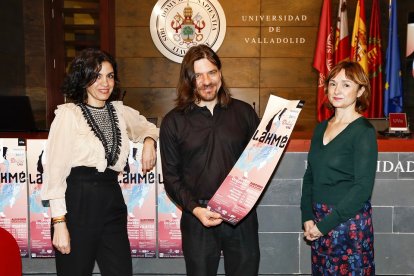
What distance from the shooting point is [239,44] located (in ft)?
14.4

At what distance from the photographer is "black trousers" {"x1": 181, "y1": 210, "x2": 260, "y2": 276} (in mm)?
1547

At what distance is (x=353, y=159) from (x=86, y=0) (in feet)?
12.4

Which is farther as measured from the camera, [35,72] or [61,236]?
[35,72]

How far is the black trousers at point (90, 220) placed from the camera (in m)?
1.50

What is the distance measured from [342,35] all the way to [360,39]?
0.54 feet

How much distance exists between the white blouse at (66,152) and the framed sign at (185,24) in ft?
9.49

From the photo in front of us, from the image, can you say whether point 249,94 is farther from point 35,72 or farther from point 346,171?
point 346,171

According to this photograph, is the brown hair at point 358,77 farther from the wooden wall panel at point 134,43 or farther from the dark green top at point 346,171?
the wooden wall panel at point 134,43

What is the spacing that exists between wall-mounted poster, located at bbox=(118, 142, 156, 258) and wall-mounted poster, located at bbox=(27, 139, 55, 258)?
0.42 m

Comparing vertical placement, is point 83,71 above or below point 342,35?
below

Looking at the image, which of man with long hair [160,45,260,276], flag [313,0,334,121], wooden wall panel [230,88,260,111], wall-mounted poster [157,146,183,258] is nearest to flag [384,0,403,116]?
Answer: flag [313,0,334,121]

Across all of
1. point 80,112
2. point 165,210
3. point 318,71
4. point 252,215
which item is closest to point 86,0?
point 318,71

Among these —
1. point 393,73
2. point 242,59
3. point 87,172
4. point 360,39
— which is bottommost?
point 87,172

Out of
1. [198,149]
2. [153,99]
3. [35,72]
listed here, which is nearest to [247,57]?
[153,99]
